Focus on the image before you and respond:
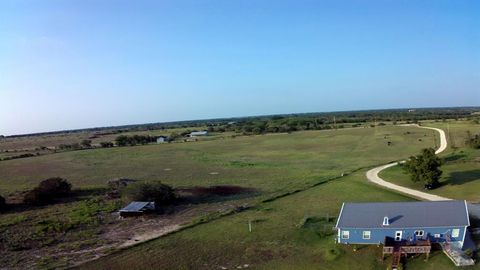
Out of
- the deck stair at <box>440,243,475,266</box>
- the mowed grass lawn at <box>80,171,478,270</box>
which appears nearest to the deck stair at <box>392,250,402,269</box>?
the mowed grass lawn at <box>80,171,478,270</box>

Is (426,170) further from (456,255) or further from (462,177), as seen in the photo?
(456,255)

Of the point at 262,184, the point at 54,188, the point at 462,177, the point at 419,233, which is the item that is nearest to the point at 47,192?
the point at 54,188

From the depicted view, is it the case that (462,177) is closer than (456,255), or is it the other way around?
(456,255)

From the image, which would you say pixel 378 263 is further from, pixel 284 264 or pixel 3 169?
pixel 3 169

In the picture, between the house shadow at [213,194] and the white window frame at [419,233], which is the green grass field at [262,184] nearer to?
the white window frame at [419,233]

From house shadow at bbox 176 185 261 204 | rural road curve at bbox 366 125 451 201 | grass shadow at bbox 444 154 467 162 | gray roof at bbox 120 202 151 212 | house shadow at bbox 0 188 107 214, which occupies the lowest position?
house shadow at bbox 176 185 261 204

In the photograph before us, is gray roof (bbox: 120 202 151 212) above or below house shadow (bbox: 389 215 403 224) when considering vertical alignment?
below

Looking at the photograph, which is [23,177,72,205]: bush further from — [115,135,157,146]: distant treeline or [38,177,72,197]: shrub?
[115,135,157,146]: distant treeline
